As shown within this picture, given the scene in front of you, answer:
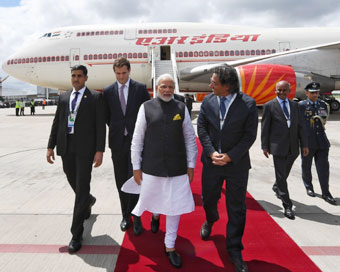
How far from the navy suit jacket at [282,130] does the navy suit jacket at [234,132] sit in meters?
1.13

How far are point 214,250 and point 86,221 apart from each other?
1513 millimetres

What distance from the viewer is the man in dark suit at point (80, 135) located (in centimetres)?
248

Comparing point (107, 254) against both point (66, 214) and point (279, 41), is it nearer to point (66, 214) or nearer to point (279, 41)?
point (66, 214)

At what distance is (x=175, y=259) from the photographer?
2.17 metres

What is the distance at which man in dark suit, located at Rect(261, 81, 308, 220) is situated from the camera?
123 inches

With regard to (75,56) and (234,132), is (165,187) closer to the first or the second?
(234,132)

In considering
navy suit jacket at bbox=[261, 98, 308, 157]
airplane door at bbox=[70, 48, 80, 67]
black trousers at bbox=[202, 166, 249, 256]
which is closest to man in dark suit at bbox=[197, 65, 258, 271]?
black trousers at bbox=[202, 166, 249, 256]

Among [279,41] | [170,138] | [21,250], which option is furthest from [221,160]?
[279,41]

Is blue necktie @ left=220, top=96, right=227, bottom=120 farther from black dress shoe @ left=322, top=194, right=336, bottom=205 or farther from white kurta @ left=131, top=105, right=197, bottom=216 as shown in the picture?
black dress shoe @ left=322, top=194, right=336, bottom=205

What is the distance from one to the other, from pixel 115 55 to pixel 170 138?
13518 millimetres

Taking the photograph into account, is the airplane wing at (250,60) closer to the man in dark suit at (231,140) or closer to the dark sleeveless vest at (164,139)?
Answer: the man in dark suit at (231,140)

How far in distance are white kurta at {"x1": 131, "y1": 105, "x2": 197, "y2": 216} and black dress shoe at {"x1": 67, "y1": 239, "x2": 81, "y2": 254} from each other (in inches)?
27.7

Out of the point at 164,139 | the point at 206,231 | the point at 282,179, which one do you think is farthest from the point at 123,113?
the point at 282,179

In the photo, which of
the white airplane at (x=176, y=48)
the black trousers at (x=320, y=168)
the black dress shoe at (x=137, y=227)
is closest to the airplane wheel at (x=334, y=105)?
the white airplane at (x=176, y=48)
